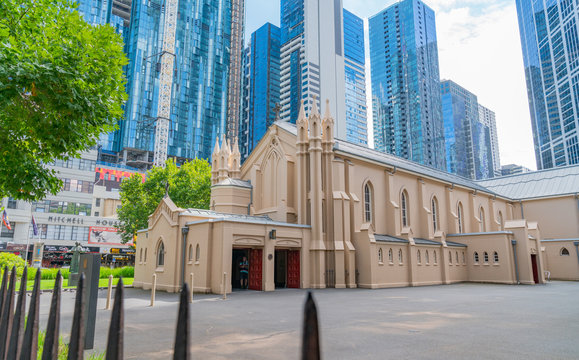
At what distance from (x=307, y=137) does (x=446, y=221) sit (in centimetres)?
1986

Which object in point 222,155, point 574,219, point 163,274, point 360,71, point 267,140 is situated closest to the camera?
point 163,274

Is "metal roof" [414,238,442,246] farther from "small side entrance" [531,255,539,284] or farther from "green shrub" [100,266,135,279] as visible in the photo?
"green shrub" [100,266,135,279]

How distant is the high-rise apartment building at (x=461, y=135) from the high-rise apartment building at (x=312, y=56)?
50928 millimetres

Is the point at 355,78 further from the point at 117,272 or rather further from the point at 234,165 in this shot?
the point at 117,272

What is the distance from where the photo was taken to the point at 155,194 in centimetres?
4534

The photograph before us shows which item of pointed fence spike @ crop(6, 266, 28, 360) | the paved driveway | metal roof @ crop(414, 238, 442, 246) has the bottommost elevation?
the paved driveway

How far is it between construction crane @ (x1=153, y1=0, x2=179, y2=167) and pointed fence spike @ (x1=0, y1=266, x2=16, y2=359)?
374 feet

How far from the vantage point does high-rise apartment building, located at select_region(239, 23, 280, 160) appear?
15588 cm

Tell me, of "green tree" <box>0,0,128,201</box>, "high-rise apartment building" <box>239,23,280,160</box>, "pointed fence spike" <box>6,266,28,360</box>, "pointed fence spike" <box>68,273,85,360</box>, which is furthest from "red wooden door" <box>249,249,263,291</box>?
"high-rise apartment building" <box>239,23,280,160</box>

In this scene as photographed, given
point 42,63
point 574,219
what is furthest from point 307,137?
point 574,219

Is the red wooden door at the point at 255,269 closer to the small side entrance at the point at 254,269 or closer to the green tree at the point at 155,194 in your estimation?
the small side entrance at the point at 254,269

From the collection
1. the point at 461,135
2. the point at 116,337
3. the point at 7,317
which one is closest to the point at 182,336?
the point at 116,337

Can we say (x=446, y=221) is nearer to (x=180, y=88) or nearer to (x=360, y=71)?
(x=180, y=88)

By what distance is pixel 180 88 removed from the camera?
408 feet
